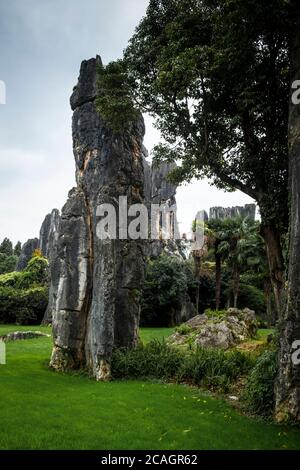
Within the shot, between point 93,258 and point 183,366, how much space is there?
544 cm

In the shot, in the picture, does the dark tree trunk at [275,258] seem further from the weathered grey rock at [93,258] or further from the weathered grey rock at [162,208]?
the weathered grey rock at [162,208]

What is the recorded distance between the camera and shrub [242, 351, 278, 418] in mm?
9742

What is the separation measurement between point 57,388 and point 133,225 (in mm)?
7654

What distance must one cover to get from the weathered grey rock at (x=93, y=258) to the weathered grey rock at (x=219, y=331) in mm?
4679

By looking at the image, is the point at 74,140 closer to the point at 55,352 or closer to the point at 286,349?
the point at 55,352

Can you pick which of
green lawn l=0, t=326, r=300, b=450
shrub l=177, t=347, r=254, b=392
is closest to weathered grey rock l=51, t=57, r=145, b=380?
green lawn l=0, t=326, r=300, b=450

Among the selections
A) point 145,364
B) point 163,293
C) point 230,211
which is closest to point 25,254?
point 163,293

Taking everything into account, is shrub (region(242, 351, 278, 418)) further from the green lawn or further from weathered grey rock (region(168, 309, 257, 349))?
weathered grey rock (region(168, 309, 257, 349))

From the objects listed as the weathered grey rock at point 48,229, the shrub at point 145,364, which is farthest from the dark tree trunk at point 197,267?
the weathered grey rock at point 48,229

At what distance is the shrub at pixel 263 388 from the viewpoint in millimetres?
9742

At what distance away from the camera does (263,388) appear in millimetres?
9867

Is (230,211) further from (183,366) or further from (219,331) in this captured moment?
(183,366)
